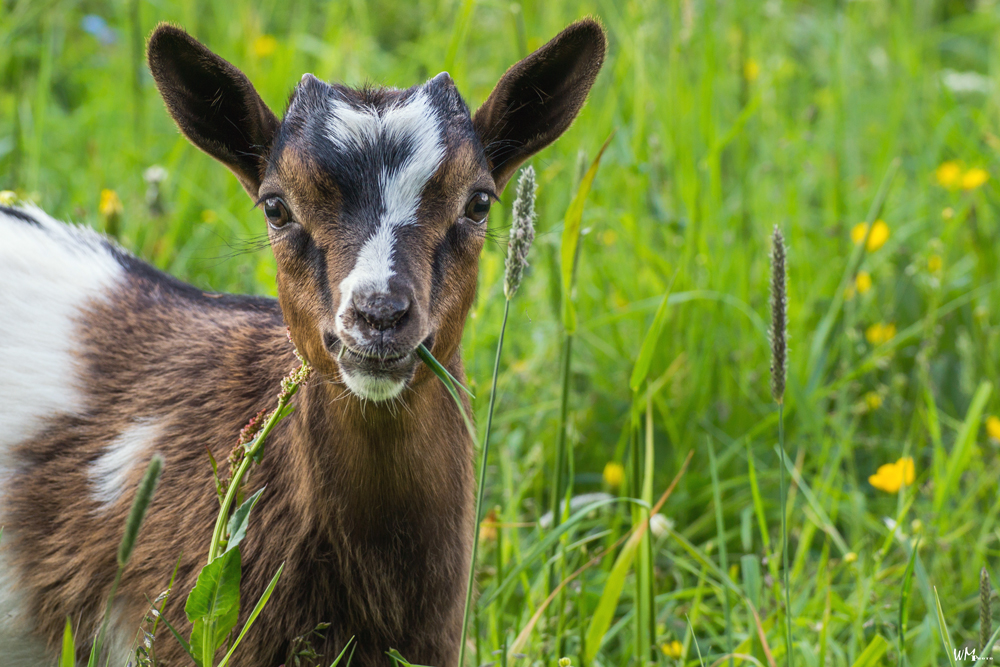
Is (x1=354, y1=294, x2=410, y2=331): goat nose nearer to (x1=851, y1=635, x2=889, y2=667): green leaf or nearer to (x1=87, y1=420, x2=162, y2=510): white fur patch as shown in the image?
(x1=87, y1=420, x2=162, y2=510): white fur patch

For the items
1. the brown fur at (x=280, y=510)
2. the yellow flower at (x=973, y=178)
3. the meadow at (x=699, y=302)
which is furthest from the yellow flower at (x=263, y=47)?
the yellow flower at (x=973, y=178)

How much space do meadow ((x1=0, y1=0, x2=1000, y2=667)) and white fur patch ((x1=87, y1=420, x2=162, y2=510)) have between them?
637mm

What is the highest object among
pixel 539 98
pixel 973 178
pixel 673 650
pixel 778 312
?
pixel 973 178

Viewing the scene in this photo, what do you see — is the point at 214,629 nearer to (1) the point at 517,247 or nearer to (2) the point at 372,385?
(2) the point at 372,385

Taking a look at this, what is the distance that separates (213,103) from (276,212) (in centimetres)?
40

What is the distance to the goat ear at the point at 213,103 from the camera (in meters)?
2.50

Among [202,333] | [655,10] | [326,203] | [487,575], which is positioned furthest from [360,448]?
[655,10]

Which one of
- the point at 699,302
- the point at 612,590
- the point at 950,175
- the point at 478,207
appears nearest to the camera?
the point at 612,590

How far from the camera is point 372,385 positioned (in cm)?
219

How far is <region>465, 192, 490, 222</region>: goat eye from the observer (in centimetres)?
248

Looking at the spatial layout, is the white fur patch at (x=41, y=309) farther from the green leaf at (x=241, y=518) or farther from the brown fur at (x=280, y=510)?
the green leaf at (x=241, y=518)

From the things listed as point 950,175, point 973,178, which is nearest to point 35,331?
point 973,178

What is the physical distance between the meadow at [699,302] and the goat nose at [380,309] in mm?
678

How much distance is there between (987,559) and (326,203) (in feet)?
8.80
